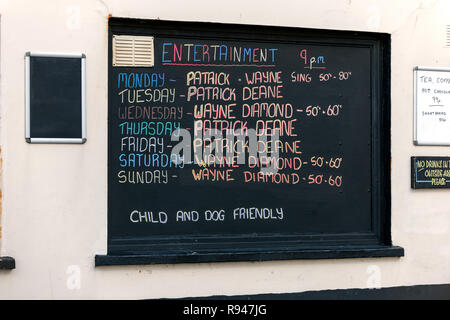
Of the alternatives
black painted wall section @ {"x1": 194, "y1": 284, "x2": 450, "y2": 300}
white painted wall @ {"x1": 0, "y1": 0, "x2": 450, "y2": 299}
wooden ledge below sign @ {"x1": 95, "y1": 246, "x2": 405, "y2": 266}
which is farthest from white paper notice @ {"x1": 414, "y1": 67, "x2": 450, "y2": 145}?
black painted wall section @ {"x1": 194, "y1": 284, "x2": 450, "y2": 300}

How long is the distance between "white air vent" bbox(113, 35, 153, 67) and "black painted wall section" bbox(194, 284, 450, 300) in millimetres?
2326

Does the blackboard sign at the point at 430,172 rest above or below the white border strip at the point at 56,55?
below

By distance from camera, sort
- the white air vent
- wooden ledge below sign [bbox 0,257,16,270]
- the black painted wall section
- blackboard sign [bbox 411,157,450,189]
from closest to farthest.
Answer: wooden ledge below sign [bbox 0,257,16,270] → the white air vent → the black painted wall section → blackboard sign [bbox 411,157,450,189]

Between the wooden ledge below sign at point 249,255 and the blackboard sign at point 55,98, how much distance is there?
3.82ft

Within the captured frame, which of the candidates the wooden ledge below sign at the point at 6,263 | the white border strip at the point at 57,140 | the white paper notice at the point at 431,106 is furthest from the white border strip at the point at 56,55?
the white paper notice at the point at 431,106

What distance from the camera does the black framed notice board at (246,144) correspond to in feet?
16.6

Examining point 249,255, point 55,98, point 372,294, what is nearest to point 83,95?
point 55,98

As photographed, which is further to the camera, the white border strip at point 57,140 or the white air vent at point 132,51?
the white air vent at point 132,51

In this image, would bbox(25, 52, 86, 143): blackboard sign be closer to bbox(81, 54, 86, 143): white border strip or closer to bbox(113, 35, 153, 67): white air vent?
bbox(81, 54, 86, 143): white border strip

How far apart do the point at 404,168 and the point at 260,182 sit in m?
1.49

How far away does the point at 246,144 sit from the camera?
5.27m

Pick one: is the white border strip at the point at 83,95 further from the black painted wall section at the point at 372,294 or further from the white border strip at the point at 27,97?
the black painted wall section at the point at 372,294

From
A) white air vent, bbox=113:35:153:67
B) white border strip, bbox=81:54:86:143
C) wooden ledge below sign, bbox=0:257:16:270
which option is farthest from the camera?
white air vent, bbox=113:35:153:67

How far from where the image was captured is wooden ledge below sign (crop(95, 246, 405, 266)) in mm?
4895
